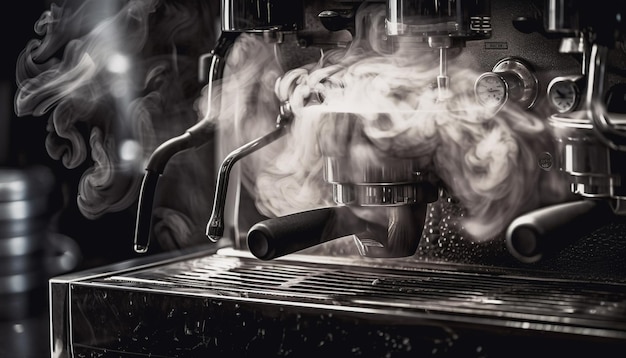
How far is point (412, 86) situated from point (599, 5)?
262 mm

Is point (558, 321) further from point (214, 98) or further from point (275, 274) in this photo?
point (214, 98)

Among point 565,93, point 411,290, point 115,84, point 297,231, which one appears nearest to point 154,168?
point 297,231

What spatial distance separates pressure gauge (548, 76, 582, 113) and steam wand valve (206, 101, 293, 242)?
0.96 feet

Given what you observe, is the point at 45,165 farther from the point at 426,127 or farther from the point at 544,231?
the point at 544,231

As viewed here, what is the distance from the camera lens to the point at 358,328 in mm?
814

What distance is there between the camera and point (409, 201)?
37.5 inches

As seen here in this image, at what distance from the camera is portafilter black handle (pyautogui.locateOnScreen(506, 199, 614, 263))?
29.2 inches

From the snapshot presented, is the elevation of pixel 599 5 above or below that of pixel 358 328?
above

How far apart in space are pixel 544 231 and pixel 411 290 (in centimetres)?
19

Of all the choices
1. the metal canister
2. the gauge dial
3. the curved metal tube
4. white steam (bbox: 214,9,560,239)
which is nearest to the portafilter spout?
white steam (bbox: 214,9,560,239)

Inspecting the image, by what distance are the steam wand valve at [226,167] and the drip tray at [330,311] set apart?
57mm

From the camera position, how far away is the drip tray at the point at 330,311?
765 mm

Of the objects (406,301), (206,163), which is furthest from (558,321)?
(206,163)

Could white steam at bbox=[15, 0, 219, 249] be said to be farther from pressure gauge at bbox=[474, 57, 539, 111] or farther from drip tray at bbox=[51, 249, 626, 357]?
Result: pressure gauge at bbox=[474, 57, 539, 111]
